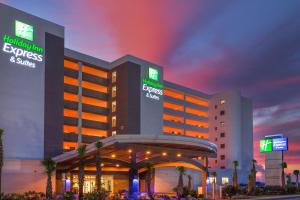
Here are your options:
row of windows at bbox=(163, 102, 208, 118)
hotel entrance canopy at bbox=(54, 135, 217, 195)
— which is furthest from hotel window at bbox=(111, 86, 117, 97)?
hotel entrance canopy at bbox=(54, 135, 217, 195)

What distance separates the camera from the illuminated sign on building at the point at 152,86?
8294 cm

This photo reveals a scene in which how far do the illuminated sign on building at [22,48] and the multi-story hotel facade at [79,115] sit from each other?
6.1 inches

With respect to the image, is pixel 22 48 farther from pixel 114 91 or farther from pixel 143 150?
pixel 114 91

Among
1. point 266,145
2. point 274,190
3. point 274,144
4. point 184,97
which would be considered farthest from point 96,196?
point 184,97

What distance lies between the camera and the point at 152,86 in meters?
84.5

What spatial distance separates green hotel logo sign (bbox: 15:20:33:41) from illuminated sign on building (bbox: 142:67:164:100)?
2867 cm

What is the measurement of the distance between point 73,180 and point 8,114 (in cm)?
1526

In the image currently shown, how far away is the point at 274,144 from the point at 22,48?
5938 cm

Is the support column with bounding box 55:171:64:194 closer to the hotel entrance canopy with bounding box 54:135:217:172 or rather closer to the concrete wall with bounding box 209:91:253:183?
the hotel entrance canopy with bounding box 54:135:217:172

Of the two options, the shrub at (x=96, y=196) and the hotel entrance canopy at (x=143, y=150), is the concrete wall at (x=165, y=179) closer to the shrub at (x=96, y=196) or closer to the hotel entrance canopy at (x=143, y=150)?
the hotel entrance canopy at (x=143, y=150)

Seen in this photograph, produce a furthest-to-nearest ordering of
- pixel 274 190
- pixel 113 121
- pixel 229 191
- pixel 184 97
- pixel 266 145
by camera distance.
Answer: pixel 184 97 → pixel 266 145 → pixel 113 121 → pixel 274 190 → pixel 229 191

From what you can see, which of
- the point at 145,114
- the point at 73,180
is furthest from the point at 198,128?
the point at 73,180

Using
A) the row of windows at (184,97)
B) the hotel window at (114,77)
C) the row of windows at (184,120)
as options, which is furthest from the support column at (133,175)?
the row of windows at (184,97)

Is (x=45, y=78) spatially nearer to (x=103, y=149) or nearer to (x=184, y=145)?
(x=103, y=149)
